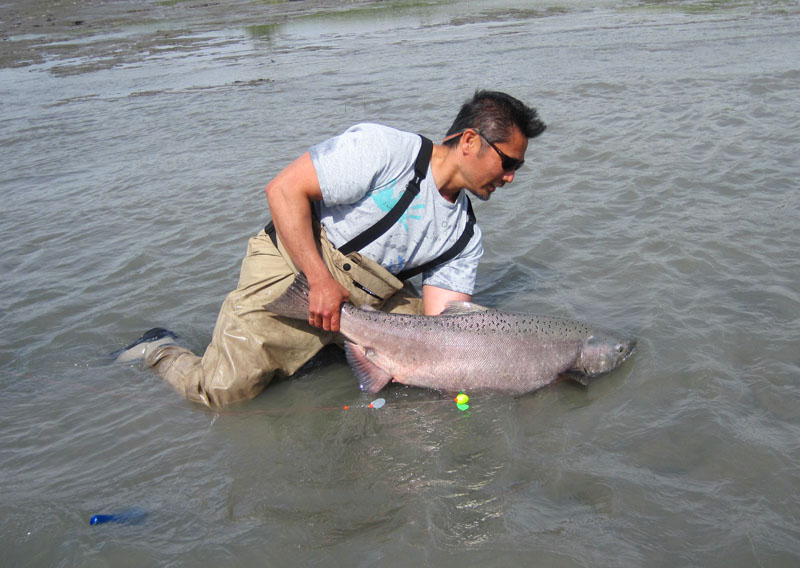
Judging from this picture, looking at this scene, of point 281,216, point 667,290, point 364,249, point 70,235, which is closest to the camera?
point 281,216

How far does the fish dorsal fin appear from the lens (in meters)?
4.33

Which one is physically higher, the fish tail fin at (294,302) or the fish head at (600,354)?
the fish tail fin at (294,302)

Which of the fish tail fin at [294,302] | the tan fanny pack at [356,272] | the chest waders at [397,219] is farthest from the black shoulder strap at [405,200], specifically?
the fish tail fin at [294,302]

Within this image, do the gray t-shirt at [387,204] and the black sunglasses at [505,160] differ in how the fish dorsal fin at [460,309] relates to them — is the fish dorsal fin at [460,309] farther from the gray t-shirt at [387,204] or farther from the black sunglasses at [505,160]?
the black sunglasses at [505,160]

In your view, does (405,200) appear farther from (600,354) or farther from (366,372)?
(600,354)

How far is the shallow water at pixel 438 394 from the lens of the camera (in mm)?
3049

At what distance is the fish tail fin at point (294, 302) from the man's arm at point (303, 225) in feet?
0.30

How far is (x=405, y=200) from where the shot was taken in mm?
3971

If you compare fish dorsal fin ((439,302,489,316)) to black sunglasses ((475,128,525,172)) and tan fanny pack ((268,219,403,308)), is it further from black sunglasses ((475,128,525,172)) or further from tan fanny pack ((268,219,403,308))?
black sunglasses ((475,128,525,172))

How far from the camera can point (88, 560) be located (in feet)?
9.61

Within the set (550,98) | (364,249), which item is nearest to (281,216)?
(364,249)

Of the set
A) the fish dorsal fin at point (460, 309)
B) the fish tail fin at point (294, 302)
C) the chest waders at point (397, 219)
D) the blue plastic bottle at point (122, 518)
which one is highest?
the chest waders at point (397, 219)

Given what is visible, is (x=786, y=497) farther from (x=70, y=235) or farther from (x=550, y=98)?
(x=550, y=98)

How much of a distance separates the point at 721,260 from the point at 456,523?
150 inches
